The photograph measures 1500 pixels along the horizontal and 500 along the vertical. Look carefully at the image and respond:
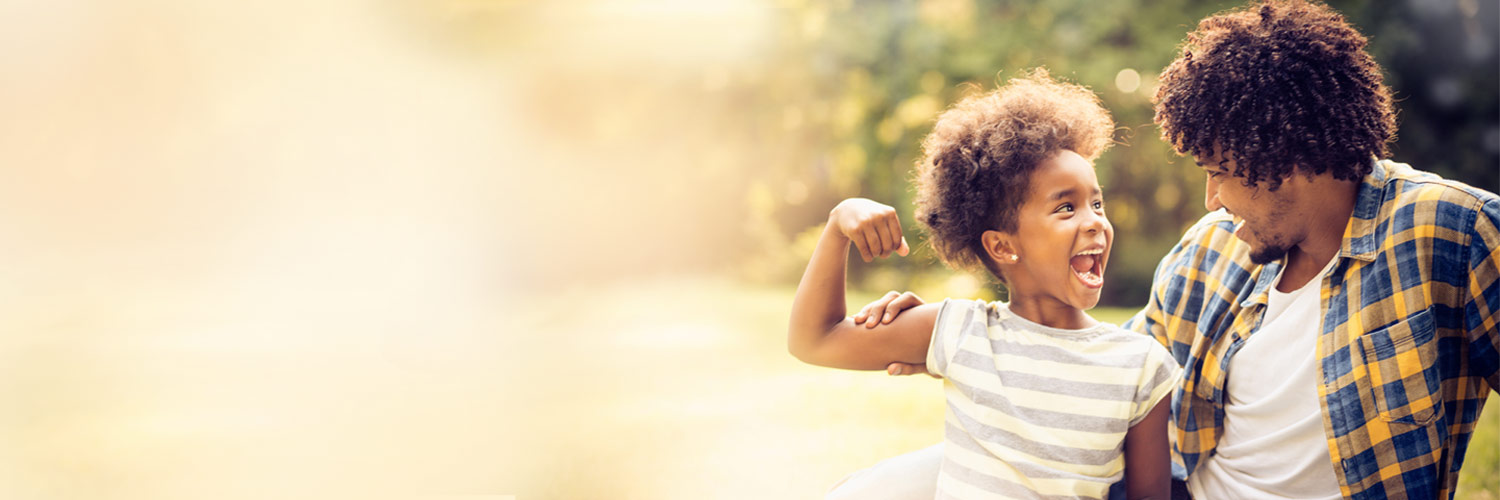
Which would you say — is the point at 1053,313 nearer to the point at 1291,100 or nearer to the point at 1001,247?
the point at 1001,247

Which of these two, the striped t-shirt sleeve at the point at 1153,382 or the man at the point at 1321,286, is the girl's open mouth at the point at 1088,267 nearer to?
the striped t-shirt sleeve at the point at 1153,382

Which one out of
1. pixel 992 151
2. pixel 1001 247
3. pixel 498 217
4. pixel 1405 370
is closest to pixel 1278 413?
pixel 1405 370

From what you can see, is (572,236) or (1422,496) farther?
(572,236)

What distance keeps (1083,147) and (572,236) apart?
8.51 meters

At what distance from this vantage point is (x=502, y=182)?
9039mm

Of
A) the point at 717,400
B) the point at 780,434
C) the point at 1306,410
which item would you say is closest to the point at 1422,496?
the point at 1306,410

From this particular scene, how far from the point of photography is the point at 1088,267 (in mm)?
1622

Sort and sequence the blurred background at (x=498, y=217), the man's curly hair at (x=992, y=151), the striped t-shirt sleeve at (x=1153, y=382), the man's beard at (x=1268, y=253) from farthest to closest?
the blurred background at (x=498, y=217) < the man's beard at (x=1268, y=253) < the man's curly hair at (x=992, y=151) < the striped t-shirt sleeve at (x=1153, y=382)

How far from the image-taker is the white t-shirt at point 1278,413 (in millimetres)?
1717

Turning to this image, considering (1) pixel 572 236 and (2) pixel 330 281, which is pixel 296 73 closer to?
(2) pixel 330 281

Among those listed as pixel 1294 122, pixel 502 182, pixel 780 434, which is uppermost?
pixel 502 182

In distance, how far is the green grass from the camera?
4000 millimetres

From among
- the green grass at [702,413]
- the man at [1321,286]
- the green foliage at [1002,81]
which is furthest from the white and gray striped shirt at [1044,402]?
the green foliage at [1002,81]

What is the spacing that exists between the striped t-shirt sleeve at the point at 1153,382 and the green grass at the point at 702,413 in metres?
2.35
